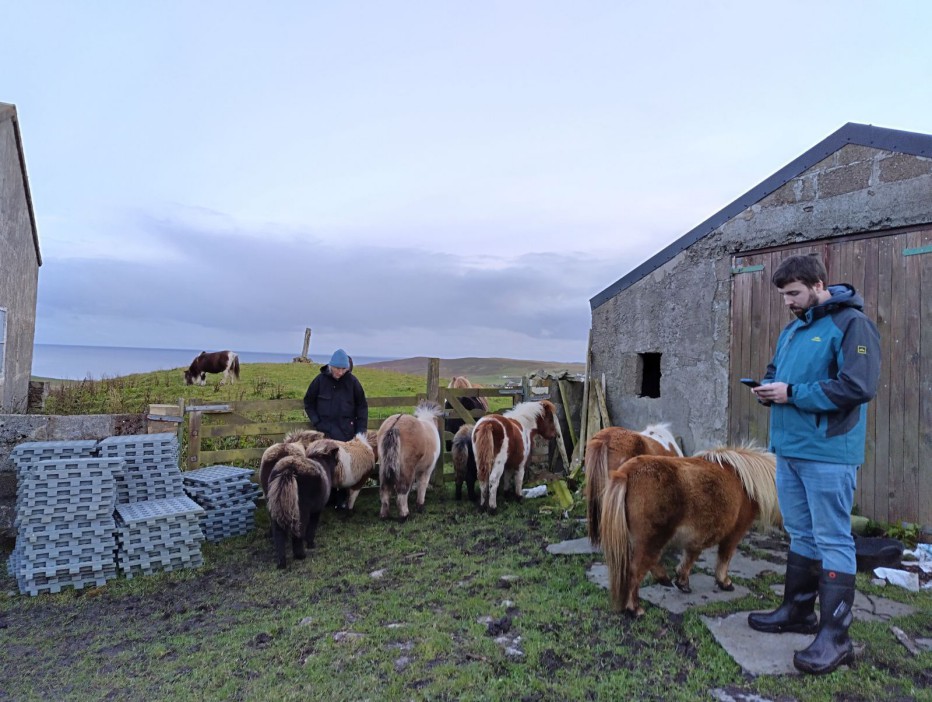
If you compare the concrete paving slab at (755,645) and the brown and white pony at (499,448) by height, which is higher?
the brown and white pony at (499,448)

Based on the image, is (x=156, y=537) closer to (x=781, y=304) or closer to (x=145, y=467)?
(x=145, y=467)

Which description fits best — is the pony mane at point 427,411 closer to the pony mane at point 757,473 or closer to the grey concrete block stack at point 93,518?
the grey concrete block stack at point 93,518

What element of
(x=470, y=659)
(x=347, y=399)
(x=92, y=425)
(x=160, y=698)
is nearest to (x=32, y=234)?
(x=92, y=425)

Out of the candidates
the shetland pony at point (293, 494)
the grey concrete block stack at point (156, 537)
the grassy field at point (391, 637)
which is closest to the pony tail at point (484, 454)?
the grassy field at point (391, 637)

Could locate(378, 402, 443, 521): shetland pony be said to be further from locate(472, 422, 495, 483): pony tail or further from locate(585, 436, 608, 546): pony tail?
locate(585, 436, 608, 546): pony tail

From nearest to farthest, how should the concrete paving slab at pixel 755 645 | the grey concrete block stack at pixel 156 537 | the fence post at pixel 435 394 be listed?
1. the concrete paving slab at pixel 755 645
2. the grey concrete block stack at pixel 156 537
3. the fence post at pixel 435 394

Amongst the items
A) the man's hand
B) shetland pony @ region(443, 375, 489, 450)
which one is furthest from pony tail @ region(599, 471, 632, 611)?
shetland pony @ region(443, 375, 489, 450)

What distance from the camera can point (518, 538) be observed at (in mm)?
5648

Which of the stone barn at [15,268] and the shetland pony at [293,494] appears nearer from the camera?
the shetland pony at [293,494]

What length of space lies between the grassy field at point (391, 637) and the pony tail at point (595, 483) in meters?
0.39

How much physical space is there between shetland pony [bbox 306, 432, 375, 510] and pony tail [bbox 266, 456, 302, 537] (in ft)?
2.28

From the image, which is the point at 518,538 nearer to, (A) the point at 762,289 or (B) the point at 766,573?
(B) the point at 766,573

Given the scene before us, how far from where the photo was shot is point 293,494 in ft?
16.1

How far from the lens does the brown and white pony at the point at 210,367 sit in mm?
18016
